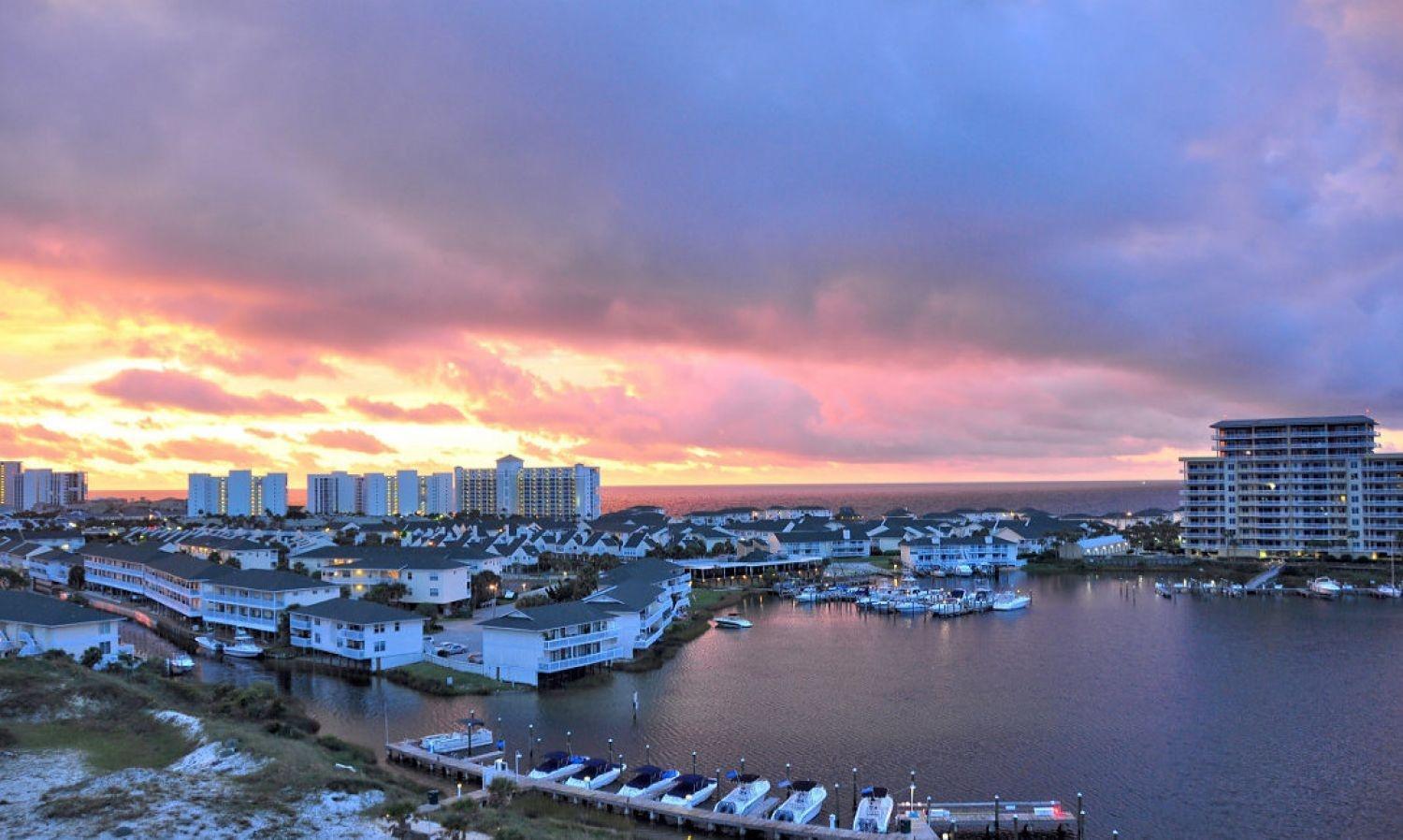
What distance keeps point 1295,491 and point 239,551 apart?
88640 mm

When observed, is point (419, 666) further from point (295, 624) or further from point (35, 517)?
point (35, 517)

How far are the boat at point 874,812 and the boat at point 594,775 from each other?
703cm

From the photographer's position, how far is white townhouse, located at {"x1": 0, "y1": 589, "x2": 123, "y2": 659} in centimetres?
3916

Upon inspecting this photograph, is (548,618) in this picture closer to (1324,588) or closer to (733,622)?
(733,622)

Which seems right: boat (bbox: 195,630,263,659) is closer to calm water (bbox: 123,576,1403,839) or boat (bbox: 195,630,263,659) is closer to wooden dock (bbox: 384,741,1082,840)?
calm water (bbox: 123,576,1403,839)

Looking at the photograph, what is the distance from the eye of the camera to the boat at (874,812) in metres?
22.9

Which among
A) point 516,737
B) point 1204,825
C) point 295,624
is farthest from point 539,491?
Result: point 1204,825

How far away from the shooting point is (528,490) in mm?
167500

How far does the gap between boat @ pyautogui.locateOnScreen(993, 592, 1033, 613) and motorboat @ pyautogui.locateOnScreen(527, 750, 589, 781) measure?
42832mm

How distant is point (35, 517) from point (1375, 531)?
178941 mm

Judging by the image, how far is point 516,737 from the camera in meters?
31.5

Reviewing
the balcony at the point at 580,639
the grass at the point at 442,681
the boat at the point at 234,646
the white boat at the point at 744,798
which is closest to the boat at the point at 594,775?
the white boat at the point at 744,798

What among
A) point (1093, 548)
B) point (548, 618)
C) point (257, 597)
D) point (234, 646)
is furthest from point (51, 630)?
point (1093, 548)

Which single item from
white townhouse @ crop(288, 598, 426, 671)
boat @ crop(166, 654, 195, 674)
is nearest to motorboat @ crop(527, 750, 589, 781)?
white townhouse @ crop(288, 598, 426, 671)
